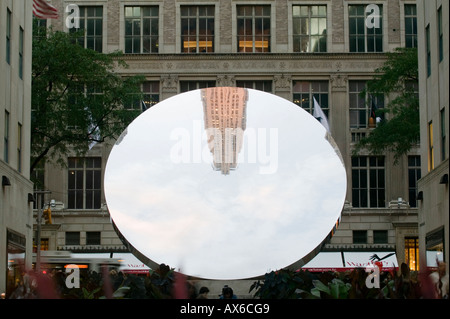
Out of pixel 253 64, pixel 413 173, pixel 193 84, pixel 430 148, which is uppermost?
pixel 253 64

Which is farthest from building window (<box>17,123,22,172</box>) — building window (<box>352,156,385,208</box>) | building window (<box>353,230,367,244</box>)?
building window (<box>353,230,367,244</box>)

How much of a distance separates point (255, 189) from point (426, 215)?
9352mm

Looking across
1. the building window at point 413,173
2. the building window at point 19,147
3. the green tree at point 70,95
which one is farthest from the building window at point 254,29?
the building window at point 19,147

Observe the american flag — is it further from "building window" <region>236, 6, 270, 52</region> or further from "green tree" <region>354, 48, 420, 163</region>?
"building window" <region>236, 6, 270, 52</region>

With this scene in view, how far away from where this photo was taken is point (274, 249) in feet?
65.3

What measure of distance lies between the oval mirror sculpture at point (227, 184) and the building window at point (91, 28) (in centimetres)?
2850

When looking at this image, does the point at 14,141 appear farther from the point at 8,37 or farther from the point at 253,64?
the point at 253,64

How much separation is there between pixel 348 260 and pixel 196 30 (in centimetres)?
1509

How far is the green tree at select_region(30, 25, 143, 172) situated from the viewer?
36.9 metres

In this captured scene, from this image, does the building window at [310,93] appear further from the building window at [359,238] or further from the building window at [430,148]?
the building window at [430,148]

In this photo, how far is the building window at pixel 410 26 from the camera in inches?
1940

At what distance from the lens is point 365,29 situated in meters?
49.6

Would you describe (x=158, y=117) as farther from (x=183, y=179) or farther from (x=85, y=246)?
(x=85, y=246)

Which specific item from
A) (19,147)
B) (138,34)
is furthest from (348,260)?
(19,147)
